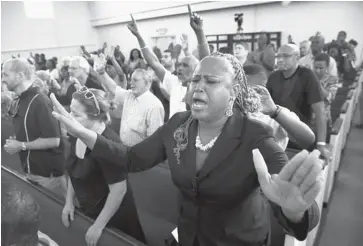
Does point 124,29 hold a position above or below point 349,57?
above

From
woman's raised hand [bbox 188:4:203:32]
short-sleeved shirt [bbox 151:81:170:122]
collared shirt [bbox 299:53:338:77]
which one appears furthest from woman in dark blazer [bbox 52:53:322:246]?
collared shirt [bbox 299:53:338:77]

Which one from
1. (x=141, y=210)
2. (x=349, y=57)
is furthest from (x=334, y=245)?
(x=349, y=57)

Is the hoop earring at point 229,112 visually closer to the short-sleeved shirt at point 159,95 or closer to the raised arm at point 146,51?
the raised arm at point 146,51

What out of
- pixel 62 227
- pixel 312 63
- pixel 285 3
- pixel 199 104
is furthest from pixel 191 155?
pixel 285 3

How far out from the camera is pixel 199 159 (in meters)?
1.16

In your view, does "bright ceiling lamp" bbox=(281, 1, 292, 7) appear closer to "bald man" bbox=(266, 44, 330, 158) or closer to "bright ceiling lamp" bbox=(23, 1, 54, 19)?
"bald man" bbox=(266, 44, 330, 158)

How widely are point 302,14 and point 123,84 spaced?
5.62 metres

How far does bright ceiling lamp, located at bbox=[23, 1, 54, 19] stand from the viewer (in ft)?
40.3

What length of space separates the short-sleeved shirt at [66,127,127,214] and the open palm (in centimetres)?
85

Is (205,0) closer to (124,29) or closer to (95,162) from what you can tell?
(124,29)

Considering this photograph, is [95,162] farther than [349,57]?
No

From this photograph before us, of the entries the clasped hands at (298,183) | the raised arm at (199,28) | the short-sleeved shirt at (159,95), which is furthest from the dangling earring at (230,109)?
the short-sleeved shirt at (159,95)

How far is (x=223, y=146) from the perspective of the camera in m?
1.11

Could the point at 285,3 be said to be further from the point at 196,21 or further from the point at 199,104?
the point at 199,104
